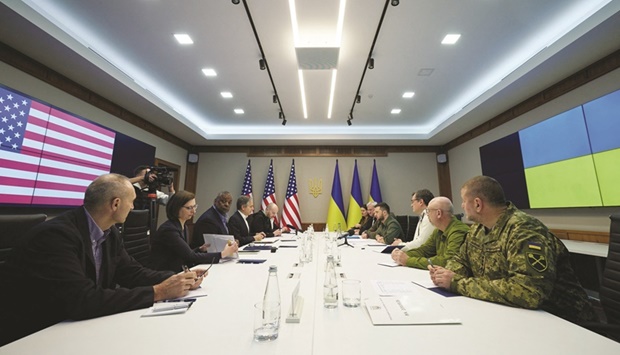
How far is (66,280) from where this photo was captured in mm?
989

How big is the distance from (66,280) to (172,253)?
3.78 ft

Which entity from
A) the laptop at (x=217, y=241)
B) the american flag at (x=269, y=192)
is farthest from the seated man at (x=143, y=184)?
the american flag at (x=269, y=192)

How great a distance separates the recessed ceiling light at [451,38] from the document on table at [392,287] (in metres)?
3.15

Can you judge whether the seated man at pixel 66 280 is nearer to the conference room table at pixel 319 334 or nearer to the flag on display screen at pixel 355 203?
the conference room table at pixel 319 334

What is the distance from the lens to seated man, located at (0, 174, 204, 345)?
988 millimetres

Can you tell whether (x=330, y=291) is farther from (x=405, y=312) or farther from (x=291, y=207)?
(x=291, y=207)

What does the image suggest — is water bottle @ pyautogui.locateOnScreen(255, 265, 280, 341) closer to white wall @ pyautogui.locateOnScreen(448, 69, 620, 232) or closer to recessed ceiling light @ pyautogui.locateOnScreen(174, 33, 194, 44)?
recessed ceiling light @ pyautogui.locateOnScreen(174, 33, 194, 44)

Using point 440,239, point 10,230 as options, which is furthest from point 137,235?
point 440,239

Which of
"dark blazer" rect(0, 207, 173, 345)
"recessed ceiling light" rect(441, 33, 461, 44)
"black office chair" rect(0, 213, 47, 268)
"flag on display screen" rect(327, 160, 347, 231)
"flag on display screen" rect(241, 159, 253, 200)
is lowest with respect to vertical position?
"dark blazer" rect(0, 207, 173, 345)

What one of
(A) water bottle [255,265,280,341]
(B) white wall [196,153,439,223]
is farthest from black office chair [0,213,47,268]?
(B) white wall [196,153,439,223]

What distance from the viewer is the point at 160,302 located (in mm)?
1166

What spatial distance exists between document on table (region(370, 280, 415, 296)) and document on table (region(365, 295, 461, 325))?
8cm

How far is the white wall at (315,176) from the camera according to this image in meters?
7.07

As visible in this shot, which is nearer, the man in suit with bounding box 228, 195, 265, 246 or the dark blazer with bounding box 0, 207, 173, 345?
the dark blazer with bounding box 0, 207, 173, 345
